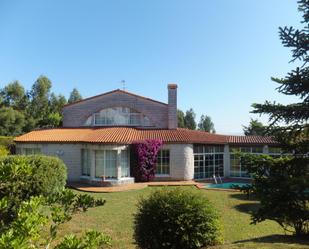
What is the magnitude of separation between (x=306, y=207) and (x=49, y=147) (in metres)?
23.5

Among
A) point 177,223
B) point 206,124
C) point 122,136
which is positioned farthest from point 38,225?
point 206,124

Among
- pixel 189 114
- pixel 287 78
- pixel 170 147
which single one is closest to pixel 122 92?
pixel 170 147

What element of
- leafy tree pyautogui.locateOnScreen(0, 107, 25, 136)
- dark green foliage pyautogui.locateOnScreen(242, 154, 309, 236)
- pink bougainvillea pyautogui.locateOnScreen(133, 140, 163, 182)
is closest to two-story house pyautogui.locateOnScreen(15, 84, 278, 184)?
pink bougainvillea pyautogui.locateOnScreen(133, 140, 163, 182)

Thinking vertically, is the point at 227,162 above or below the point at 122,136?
below

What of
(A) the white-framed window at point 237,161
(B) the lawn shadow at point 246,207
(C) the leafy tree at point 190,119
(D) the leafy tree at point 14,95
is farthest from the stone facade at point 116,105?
(C) the leafy tree at point 190,119

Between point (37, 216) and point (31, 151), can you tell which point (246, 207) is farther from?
point (31, 151)

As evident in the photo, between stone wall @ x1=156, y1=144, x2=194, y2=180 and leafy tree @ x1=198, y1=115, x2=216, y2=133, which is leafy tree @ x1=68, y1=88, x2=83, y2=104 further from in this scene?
stone wall @ x1=156, y1=144, x2=194, y2=180

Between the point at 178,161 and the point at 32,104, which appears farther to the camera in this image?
the point at 32,104

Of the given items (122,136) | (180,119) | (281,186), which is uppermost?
(180,119)

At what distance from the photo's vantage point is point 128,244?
10.7 meters

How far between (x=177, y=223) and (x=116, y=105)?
24542 mm

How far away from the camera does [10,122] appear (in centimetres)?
5284

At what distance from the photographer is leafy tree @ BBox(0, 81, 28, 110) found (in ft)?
202

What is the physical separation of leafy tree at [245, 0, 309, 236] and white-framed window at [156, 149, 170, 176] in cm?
1897
